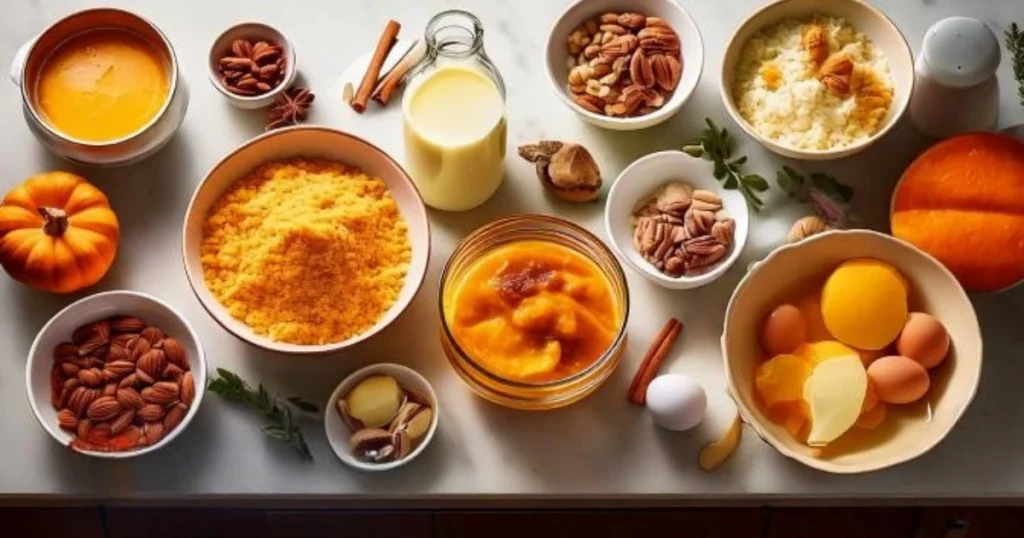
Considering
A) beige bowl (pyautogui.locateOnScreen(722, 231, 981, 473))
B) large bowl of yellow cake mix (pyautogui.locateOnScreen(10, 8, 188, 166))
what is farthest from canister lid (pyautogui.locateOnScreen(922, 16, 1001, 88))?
large bowl of yellow cake mix (pyautogui.locateOnScreen(10, 8, 188, 166))

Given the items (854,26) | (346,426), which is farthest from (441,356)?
(854,26)

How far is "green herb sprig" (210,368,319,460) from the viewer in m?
1.30

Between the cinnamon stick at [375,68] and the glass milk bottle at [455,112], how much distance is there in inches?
4.6

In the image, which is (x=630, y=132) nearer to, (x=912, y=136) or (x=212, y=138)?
(x=912, y=136)

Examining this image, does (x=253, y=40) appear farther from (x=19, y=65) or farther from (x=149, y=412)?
(x=149, y=412)

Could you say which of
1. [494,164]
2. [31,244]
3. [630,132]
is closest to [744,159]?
[630,132]

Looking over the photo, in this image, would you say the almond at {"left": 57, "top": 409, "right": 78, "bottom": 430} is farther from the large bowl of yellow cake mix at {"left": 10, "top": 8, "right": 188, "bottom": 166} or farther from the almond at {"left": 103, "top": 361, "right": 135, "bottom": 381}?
the large bowl of yellow cake mix at {"left": 10, "top": 8, "right": 188, "bottom": 166}

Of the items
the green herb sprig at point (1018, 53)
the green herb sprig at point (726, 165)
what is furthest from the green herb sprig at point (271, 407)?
the green herb sprig at point (1018, 53)

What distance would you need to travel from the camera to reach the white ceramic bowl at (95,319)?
1.27 m

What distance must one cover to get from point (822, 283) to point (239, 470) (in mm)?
606

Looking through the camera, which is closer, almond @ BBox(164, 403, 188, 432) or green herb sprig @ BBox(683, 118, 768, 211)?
almond @ BBox(164, 403, 188, 432)

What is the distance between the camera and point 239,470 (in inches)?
51.6

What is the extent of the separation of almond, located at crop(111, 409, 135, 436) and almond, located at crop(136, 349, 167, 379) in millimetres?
41

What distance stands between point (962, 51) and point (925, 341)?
0.32 metres
